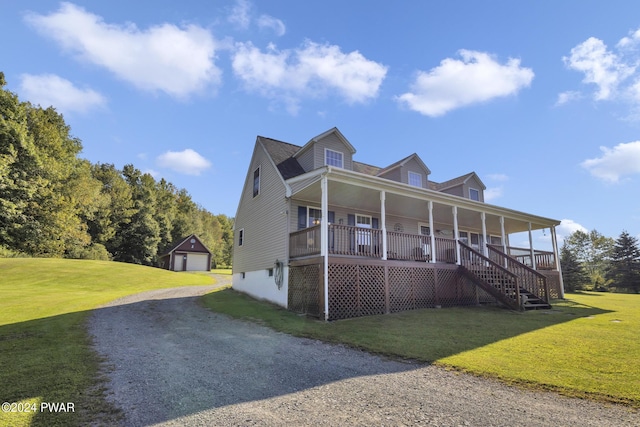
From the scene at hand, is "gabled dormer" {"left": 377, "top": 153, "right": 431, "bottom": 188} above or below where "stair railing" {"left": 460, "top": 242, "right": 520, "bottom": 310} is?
above

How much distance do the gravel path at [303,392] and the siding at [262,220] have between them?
7.39 meters

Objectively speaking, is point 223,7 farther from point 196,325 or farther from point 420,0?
point 196,325

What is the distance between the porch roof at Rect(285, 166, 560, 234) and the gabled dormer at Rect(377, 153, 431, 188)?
6.45 ft

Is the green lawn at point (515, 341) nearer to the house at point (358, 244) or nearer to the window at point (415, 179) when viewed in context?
the house at point (358, 244)

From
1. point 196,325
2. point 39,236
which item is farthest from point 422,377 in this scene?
point 39,236

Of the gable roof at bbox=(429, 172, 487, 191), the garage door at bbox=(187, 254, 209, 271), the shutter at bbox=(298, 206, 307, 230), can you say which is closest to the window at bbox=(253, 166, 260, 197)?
the shutter at bbox=(298, 206, 307, 230)

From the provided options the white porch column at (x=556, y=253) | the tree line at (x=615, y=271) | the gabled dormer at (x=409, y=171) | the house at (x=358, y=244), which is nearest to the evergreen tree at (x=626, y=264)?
the tree line at (x=615, y=271)

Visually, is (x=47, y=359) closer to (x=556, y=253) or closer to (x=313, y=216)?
(x=313, y=216)

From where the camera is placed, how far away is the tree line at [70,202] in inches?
929

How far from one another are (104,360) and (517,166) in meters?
18.4

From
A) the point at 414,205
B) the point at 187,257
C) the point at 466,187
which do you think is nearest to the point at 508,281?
the point at 414,205

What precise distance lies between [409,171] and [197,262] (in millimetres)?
35269

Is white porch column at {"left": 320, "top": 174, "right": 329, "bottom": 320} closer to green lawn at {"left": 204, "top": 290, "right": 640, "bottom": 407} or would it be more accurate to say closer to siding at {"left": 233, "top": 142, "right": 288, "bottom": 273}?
green lawn at {"left": 204, "top": 290, "right": 640, "bottom": 407}

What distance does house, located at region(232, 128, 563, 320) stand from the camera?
1180 cm
